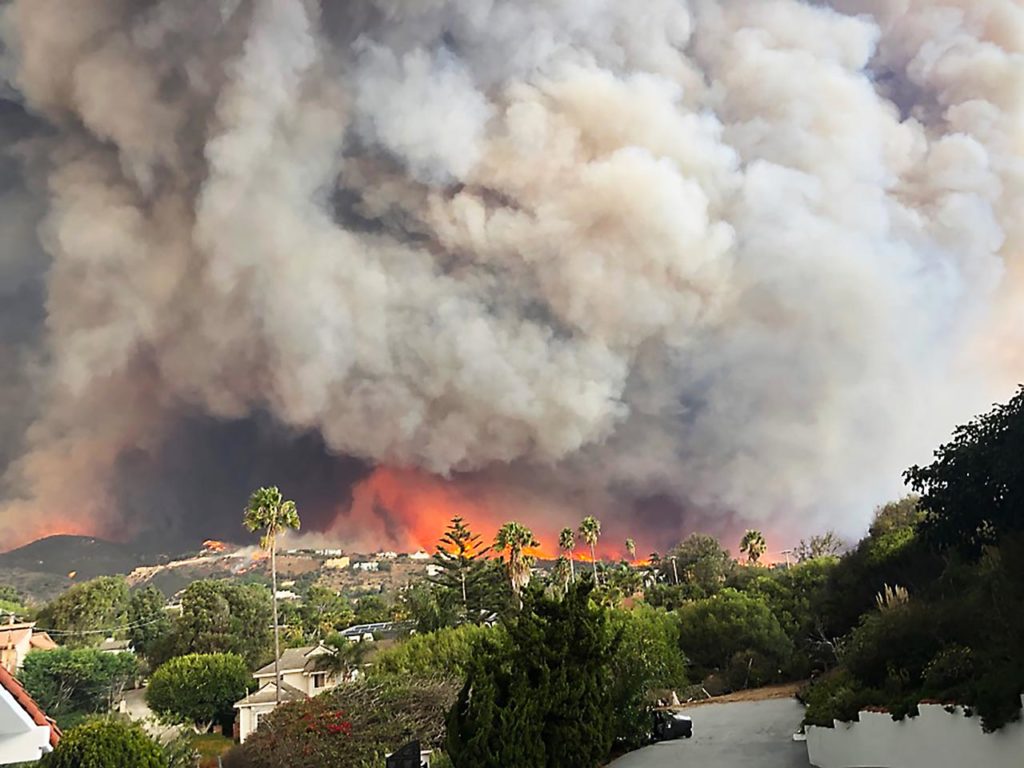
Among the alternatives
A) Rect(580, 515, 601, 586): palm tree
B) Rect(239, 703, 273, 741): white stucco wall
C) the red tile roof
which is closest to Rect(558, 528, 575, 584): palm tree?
Rect(580, 515, 601, 586): palm tree

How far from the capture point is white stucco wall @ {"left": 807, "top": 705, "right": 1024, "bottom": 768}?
7.99 m

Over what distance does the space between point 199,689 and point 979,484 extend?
4573 centimetres

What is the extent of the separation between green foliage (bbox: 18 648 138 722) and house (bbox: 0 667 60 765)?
4569 cm

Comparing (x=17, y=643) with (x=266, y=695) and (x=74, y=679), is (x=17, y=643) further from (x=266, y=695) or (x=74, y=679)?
(x=266, y=695)

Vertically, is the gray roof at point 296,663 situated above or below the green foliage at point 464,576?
below

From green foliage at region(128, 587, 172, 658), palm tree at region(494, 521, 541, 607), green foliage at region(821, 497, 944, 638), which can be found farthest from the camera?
green foliage at region(128, 587, 172, 658)

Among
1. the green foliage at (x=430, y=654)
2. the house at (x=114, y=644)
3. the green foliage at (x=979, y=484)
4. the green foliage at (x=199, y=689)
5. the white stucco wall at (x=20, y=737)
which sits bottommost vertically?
the white stucco wall at (x=20, y=737)

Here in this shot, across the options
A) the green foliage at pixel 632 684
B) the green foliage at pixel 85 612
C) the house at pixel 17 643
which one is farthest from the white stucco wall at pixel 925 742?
the green foliage at pixel 85 612

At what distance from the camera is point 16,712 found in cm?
427

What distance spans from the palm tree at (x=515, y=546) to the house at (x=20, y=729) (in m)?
51.8

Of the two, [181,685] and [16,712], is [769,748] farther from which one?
[181,685]

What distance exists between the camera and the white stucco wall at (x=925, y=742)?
26.2 feet

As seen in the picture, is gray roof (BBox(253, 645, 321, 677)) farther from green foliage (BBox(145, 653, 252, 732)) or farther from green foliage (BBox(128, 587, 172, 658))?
green foliage (BBox(128, 587, 172, 658))

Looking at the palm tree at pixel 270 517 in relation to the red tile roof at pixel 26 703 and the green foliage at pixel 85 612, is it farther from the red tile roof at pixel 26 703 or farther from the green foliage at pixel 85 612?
the red tile roof at pixel 26 703
